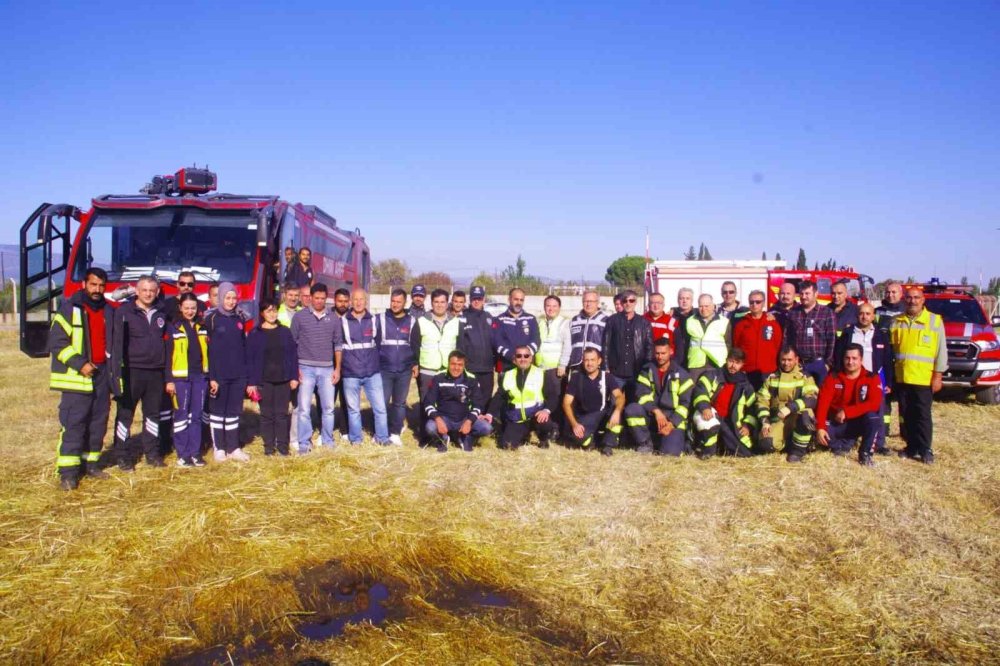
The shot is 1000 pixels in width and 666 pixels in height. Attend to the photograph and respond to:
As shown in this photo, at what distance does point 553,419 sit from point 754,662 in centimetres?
492

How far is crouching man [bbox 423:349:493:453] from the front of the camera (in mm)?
8070

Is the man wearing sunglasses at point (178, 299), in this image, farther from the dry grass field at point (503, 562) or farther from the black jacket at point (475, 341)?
the black jacket at point (475, 341)

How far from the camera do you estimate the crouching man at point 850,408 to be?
294 inches

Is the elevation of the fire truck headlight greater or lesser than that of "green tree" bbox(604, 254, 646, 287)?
lesser

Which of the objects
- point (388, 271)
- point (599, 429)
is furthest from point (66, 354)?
point (388, 271)

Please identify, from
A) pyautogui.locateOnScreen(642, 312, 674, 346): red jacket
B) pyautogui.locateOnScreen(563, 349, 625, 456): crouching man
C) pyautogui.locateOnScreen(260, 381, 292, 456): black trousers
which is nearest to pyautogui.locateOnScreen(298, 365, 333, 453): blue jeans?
pyautogui.locateOnScreen(260, 381, 292, 456): black trousers

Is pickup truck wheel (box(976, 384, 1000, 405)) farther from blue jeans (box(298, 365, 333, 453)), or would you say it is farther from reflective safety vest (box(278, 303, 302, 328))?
reflective safety vest (box(278, 303, 302, 328))

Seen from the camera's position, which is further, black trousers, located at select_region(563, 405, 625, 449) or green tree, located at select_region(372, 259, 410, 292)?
green tree, located at select_region(372, 259, 410, 292)

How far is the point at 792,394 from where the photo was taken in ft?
25.3

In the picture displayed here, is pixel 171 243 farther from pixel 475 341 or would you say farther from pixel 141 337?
pixel 475 341

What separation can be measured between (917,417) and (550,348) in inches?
163

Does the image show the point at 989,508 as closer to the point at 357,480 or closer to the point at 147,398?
the point at 357,480

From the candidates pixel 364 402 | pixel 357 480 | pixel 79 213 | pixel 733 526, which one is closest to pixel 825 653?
pixel 733 526

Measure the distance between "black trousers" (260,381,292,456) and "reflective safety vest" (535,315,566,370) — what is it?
9.76ft
